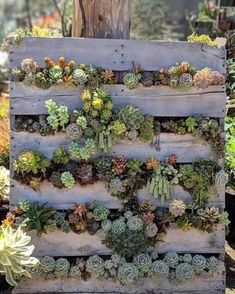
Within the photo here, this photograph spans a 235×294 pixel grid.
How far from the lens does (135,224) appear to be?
3.80 m

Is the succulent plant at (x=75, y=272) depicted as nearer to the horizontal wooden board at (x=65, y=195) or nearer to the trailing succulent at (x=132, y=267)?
the trailing succulent at (x=132, y=267)

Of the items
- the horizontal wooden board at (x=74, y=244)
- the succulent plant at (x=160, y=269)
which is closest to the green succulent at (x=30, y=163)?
the horizontal wooden board at (x=74, y=244)

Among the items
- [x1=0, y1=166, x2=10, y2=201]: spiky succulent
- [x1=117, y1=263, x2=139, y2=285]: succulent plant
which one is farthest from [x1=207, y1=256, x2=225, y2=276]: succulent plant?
[x1=0, y1=166, x2=10, y2=201]: spiky succulent

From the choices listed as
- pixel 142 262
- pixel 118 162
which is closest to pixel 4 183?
pixel 118 162

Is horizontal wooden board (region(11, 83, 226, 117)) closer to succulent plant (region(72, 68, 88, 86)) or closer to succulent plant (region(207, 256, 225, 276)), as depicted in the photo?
succulent plant (region(72, 68, 88, 86))

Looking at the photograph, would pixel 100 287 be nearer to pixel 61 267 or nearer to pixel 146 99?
pixel 61 267

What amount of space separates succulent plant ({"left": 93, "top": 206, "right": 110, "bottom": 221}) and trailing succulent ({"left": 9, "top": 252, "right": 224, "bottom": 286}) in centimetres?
26

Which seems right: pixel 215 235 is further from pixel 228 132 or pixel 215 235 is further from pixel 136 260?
pixel 228 132

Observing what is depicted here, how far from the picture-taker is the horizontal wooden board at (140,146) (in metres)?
3.85

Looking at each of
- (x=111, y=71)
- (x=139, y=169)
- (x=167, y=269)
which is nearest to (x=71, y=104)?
(x=111, y=71)

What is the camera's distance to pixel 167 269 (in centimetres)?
383

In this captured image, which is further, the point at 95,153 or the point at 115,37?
the point at 115,37

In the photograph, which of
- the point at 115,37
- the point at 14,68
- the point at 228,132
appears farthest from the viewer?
the point at 228,132

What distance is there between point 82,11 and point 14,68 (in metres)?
0.71
